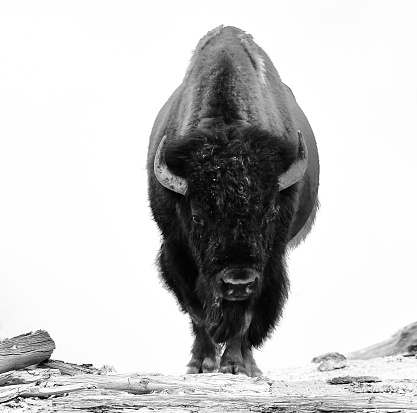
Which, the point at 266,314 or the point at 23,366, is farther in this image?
the point at 266,314

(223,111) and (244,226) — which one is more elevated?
(223,111)

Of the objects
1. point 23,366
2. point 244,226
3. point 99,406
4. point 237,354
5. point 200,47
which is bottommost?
point 99,406

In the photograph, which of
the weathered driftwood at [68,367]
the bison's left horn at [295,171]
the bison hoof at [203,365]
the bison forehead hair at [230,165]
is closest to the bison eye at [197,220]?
the bison forehead hair at [230,165]

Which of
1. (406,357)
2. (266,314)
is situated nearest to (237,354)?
(266,314)

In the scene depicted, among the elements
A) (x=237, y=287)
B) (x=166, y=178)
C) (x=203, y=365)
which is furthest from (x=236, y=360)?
(x=166, y=178)

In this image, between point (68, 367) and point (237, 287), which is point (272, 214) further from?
point (68, 367)

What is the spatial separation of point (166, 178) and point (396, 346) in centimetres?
398

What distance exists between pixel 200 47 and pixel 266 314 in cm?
334

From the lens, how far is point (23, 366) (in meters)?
7.25

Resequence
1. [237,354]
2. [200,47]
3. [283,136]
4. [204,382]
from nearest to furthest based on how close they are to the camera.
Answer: [204,382] < [237,354] < [283,136] < [200,47]

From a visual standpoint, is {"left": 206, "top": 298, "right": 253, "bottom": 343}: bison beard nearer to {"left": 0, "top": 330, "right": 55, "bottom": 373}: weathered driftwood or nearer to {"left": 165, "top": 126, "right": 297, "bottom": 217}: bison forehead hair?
{"left": 165, "top": 126, "right": 297, "bottom": 217}: bison forehead hair

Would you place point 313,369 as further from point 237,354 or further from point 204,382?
point 204,382

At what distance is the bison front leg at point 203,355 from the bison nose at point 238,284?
124cm

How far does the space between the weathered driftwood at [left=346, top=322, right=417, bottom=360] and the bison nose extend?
3197mm
